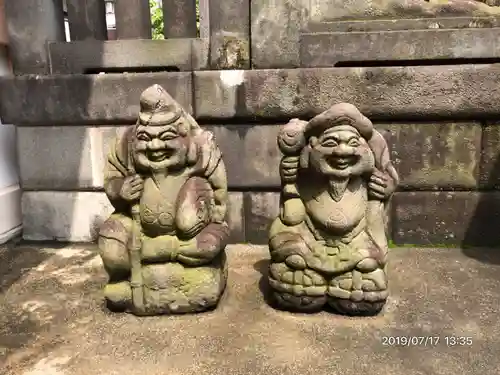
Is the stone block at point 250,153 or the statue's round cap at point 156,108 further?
the stone block at point 250,153

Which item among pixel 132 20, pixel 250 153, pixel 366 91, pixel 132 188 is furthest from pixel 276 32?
pixel 132 188

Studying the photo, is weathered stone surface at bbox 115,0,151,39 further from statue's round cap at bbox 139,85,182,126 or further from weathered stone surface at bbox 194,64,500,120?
statue's round cap at bbox 139,85,182,126

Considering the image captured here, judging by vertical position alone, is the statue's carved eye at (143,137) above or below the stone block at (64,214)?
above

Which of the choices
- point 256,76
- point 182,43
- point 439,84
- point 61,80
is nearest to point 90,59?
point 61,80

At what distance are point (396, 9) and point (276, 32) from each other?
3.24 ft

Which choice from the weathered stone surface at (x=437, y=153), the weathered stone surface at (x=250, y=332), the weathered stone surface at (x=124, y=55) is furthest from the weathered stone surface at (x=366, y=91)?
the weathered stone surface at (x=250, y=332)

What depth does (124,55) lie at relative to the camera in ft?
13.4

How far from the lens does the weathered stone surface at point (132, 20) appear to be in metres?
4.11

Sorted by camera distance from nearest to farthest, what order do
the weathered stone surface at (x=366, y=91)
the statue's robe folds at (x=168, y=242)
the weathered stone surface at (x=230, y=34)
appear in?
1. the statue's robe folds at (x=168, y=242)
2. the weathered stone surface at (x=366, y=91)
3. the weathered stone surface at (x=230, y=34)

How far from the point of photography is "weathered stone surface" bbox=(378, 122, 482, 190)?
3.93 metres

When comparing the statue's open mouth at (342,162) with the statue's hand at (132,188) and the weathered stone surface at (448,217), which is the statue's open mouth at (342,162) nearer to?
the statue's hand at (132,188)

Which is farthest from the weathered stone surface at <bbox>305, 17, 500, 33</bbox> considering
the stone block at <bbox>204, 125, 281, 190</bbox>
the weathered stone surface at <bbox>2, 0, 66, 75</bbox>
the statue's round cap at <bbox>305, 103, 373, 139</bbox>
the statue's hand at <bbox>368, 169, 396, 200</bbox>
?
the weathered stone surface at <bbox>2, 0, 66, 75</bbox>

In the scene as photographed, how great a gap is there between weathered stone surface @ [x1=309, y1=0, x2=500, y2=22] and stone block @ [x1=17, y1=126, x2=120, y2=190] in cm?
195

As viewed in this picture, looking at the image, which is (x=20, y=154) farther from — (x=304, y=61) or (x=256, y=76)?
(x=304, y=61)
